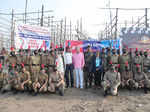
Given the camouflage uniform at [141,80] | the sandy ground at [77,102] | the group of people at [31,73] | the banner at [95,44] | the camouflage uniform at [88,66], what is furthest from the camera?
the banner at [95,44]

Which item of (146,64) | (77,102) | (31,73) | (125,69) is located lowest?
(77,102)

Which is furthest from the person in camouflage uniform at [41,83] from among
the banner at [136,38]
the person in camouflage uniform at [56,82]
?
the banner at [136,38]

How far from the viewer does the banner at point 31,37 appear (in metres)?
6.81

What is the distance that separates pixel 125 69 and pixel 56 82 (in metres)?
2.97

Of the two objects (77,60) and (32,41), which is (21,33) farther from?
(77,60)

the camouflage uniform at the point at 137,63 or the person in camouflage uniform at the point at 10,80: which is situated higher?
the camouflage uniform at the point at 137,63

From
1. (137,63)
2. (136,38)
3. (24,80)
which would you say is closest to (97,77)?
(137,63)

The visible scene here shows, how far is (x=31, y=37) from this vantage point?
7.30 m

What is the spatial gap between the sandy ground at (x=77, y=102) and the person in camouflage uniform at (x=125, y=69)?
48cm

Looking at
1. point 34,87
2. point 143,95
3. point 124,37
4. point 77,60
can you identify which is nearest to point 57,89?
point 34,87

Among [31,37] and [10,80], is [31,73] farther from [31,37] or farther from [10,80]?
[31,37]

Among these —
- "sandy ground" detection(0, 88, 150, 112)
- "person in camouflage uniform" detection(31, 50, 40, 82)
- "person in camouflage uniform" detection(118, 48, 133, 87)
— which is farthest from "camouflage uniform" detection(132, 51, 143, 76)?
"person in camouflage uniform" detection(31, 50, 40, 82)

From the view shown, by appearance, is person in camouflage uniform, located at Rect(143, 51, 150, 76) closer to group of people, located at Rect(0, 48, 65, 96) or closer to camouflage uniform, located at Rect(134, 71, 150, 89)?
camouflage uniform, located at Rect(134, 71, 150, 89)

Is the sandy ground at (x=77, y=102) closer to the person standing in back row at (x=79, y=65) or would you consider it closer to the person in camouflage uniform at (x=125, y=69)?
the person in camouflage uniform at (x=125, y=69)
